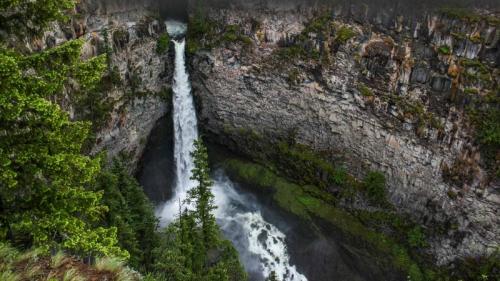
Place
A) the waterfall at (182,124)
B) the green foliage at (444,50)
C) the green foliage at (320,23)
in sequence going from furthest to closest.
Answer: the waterfall at (182,124), the green foliage at (320,23), the green foliage at (444,50)

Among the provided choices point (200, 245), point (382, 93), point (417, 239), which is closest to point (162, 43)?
point (382, 93)

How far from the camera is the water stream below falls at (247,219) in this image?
2442 cm

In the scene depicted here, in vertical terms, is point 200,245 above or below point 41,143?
below

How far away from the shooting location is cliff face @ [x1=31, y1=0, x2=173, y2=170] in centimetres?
2264

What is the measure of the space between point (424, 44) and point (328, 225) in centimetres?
1245

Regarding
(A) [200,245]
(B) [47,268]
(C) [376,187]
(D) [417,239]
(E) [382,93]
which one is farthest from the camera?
(C) [376,187]

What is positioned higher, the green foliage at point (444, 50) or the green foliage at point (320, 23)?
the green foliage at point (320, 23)

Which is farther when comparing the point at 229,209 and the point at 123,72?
the point at 229,209

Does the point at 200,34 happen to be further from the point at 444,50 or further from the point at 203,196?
the point at 444,50

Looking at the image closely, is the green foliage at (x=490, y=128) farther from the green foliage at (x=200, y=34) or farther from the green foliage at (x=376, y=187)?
the green foliage at (x=200, y=34)

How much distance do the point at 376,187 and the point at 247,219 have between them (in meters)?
8.57

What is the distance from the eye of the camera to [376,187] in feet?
86.1

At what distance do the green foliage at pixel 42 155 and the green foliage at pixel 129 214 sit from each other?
7.79 meters

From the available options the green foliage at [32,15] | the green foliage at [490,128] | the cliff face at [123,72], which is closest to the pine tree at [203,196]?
the cliff face at [123,72]
